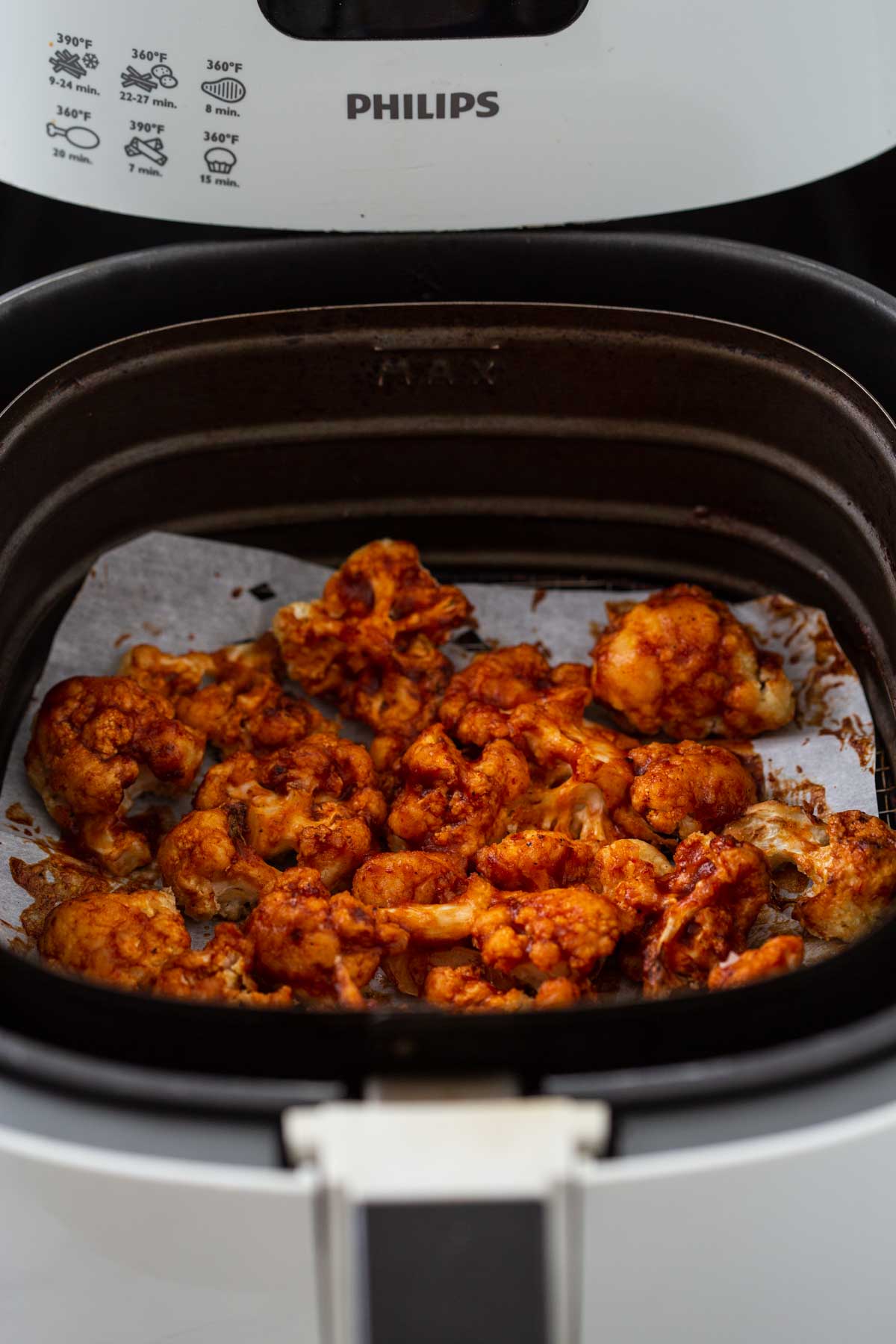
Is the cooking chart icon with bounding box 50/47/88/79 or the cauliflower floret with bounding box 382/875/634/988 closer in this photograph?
the cauliflower floret with bounding box 382/875/634/988

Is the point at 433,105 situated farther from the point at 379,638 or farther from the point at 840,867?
the point at 840,867

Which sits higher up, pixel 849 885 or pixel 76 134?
pixel 76 134

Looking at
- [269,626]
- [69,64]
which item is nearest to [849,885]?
[269,626]

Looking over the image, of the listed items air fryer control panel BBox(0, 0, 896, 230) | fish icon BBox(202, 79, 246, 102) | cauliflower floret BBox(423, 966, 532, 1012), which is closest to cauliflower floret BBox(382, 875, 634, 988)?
cauliflower floret BBox(423, 966, 532, 1012)

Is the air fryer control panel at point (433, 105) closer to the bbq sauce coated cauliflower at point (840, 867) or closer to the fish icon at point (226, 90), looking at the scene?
the fish icon at point (226, 90)

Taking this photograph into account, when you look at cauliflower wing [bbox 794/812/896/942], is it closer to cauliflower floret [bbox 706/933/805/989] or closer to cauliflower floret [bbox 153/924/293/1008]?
cauliflower floret [bbox 706/933/805/989]

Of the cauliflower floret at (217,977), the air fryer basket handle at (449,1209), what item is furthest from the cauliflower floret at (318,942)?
the air fryer basket handle at (449,1209)

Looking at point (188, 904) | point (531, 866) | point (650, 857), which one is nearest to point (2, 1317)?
point (188, 904)

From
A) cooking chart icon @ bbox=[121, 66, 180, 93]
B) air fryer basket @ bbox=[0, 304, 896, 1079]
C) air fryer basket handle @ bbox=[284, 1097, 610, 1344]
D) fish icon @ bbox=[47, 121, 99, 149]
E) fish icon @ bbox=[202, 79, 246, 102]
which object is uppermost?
cooking chart icon @ bbox=[121, 66, 180, 93]
